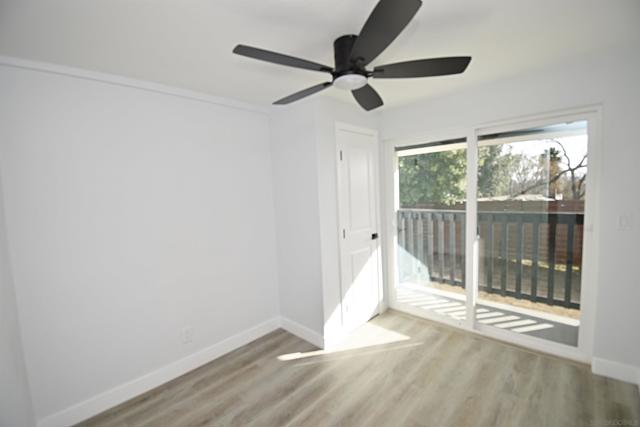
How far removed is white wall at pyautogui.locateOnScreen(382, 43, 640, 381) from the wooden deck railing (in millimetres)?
252

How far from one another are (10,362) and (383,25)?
2.43 metres

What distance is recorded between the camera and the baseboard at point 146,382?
182cm

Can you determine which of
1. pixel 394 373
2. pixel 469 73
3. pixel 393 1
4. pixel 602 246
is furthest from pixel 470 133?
pixel 394 373

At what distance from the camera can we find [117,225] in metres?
2.01

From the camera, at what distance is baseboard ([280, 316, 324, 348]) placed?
267 cm

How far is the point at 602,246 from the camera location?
205cm

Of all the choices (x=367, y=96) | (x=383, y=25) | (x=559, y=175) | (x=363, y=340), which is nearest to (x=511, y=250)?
(x=559, y=175)

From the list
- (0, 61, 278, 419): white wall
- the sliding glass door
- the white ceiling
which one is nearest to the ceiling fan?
the white ceiling

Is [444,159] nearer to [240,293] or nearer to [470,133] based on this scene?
[470,133]

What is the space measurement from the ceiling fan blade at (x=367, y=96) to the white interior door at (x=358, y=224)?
0.79 m

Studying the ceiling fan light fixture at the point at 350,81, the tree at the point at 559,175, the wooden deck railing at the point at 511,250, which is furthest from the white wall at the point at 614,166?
the ceiling fan light fixture at the point at 350,81

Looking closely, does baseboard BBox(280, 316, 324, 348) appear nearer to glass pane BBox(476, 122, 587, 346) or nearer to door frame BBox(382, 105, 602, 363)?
door frame BBox(382, 105, 602, 363)

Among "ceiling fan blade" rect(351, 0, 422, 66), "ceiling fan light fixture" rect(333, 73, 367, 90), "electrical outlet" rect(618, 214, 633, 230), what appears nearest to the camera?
"ceiling fan blade" rect(351, 0, 422, 66)

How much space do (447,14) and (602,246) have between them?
2046mm
